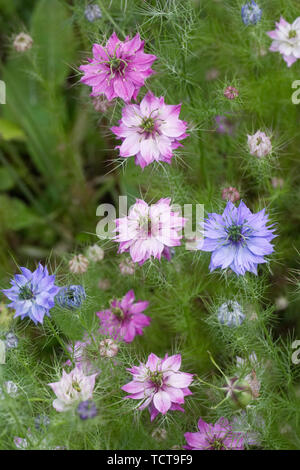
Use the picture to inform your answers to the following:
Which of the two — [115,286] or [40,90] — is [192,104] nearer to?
[115,286]

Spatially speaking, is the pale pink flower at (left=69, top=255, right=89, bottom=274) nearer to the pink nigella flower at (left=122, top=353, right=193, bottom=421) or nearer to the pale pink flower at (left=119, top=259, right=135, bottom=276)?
the pale pink flower at (left=119, top=259, right=135, bottom=276)

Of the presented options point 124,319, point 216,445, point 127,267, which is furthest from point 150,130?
point 216,445

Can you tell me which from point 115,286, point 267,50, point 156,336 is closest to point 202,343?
point 156,336

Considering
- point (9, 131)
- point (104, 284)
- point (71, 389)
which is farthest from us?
point (9, 131)

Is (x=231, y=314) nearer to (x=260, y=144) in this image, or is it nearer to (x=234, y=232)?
(x=234, y=232)

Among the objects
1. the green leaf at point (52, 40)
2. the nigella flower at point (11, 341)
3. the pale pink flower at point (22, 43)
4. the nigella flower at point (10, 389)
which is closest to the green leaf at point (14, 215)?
the green leaf at point (52, 40)
